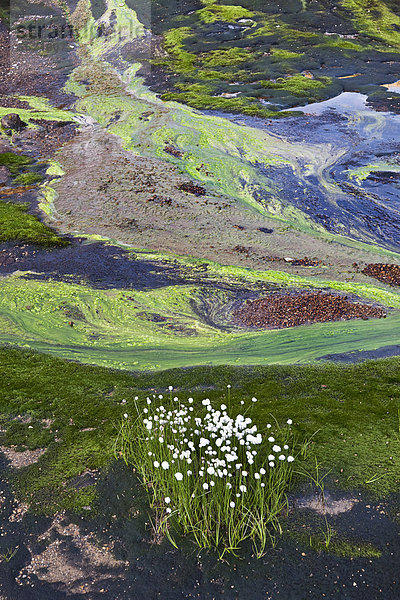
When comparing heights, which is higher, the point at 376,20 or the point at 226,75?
the point at 376,20

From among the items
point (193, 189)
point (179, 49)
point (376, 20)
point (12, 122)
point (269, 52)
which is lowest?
point (193, 189)

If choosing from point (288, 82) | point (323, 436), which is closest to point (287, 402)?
point (323, 436)

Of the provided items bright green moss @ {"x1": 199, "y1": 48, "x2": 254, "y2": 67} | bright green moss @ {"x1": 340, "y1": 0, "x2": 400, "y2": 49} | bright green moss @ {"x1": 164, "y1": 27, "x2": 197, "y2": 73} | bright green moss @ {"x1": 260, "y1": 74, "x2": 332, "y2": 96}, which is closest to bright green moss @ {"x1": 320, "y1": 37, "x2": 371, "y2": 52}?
bright green moss @ {"x1": 340, "y1": 0, "x2": 400, "y2": 49}

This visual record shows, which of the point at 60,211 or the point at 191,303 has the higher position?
the point at 60,211

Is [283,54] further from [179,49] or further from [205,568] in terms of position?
[205,568]

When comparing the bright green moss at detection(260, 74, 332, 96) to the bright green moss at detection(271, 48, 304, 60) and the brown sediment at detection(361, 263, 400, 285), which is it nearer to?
the bright green moss at detection(271, 48, 304, 60)

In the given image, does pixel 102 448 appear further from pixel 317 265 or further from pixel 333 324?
pixel 317 265

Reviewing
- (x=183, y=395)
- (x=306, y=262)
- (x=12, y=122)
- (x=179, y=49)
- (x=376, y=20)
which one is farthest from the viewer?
(x=376, y=20)

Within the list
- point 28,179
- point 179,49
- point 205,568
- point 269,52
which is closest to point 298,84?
point 269,52
